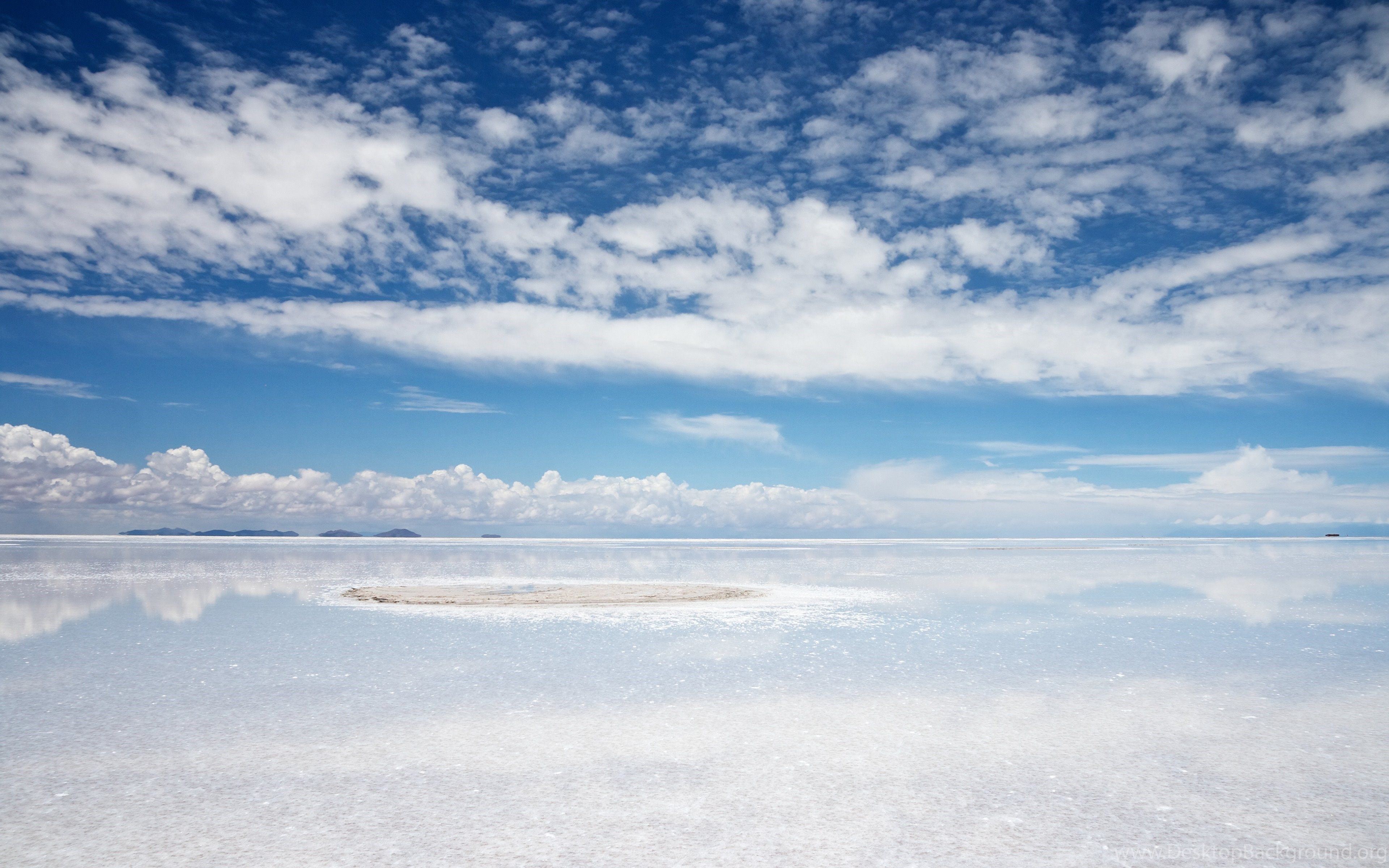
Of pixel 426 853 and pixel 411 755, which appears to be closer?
pixel 426 853

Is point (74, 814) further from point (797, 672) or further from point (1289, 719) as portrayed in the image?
point (1289, 719)

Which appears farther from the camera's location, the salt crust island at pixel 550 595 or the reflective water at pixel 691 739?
the salt crust island at pixel 550 595

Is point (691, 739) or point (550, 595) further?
point (550, 595)

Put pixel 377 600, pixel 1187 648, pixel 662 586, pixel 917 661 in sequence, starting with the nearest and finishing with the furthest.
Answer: pixel 917 661
pixel 1187 648
pixel 377 600
pixel 662 586

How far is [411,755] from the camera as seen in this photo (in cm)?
880

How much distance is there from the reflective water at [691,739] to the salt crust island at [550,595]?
3.99 meters

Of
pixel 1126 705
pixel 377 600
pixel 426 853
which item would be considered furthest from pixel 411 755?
pixel 377 600

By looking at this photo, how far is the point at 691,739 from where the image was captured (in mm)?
9422

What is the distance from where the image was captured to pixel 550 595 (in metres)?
28.4

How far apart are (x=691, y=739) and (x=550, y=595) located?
19.8 meters

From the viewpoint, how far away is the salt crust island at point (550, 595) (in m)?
25.8

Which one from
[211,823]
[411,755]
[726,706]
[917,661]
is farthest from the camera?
[917,661]

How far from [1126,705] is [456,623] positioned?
15.1 m

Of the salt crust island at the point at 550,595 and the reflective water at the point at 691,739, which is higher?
the salt crust island at the point at 550,595
